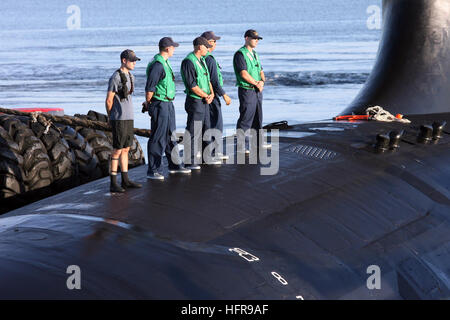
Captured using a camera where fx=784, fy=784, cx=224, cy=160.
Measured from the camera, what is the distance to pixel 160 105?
31.5 feet

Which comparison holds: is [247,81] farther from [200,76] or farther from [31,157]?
[31,157]

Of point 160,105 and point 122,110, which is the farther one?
point 160,105

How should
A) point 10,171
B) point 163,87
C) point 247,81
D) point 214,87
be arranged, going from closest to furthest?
point 163,87 < point 214,87 < point 247,81 < point 10,171

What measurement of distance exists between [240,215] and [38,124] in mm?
6044

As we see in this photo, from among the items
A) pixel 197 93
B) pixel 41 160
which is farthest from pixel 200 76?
pixel 41 160

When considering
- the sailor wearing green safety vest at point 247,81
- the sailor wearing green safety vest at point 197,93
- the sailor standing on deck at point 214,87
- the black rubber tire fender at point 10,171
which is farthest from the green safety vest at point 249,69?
the black rubber tire fender at point 10,171

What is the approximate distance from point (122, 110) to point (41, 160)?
379 centimetres

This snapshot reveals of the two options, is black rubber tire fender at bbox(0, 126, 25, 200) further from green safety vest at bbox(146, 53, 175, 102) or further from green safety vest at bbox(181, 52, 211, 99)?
green safety vest at bbox(146, 53, 175, 102)

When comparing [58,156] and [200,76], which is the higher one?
[200,76]

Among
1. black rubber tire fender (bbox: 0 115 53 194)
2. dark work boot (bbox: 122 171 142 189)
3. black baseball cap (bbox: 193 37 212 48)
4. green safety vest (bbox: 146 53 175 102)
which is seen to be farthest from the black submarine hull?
black rubber tire fender (bbox: 0 115 53 194)

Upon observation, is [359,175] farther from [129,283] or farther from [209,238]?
[129,283]

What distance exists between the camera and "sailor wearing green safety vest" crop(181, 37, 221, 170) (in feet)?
33.6
